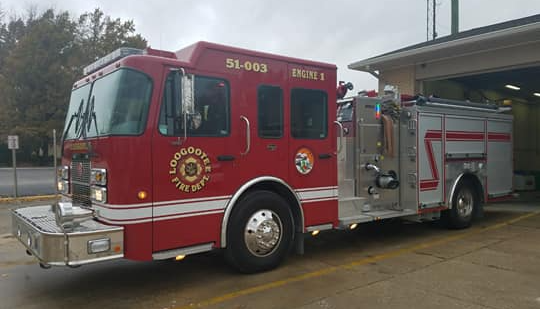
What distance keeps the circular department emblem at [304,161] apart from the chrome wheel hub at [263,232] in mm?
708

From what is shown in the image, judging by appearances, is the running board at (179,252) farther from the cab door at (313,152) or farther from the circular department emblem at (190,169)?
the cab door at (313,152)

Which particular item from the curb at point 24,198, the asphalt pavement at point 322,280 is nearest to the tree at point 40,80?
the curb at point 24,198

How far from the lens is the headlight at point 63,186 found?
5.39 meters

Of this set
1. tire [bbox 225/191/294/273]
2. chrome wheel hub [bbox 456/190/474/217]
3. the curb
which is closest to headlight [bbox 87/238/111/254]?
tire [bbox 225/191/294/273]

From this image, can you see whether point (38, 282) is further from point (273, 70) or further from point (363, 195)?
point (363, 195)

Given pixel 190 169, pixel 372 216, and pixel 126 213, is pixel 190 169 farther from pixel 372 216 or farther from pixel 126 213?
pixel 372 216

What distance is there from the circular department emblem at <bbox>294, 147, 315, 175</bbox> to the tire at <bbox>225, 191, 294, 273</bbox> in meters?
0.49

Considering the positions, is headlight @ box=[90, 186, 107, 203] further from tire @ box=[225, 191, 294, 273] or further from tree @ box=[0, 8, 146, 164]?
tree @ box=[0, 8, 146, 164]

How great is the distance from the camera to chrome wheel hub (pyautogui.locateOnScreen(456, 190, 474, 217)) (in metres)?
8.01

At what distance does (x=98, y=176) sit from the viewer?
14.6ft

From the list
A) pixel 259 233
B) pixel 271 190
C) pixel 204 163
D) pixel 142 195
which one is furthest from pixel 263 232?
pixel 142 195

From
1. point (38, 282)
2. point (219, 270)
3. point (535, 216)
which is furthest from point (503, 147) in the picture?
point (38, 282)

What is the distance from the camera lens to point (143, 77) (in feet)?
14.4

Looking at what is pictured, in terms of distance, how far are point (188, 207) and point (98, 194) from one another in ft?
3.00
